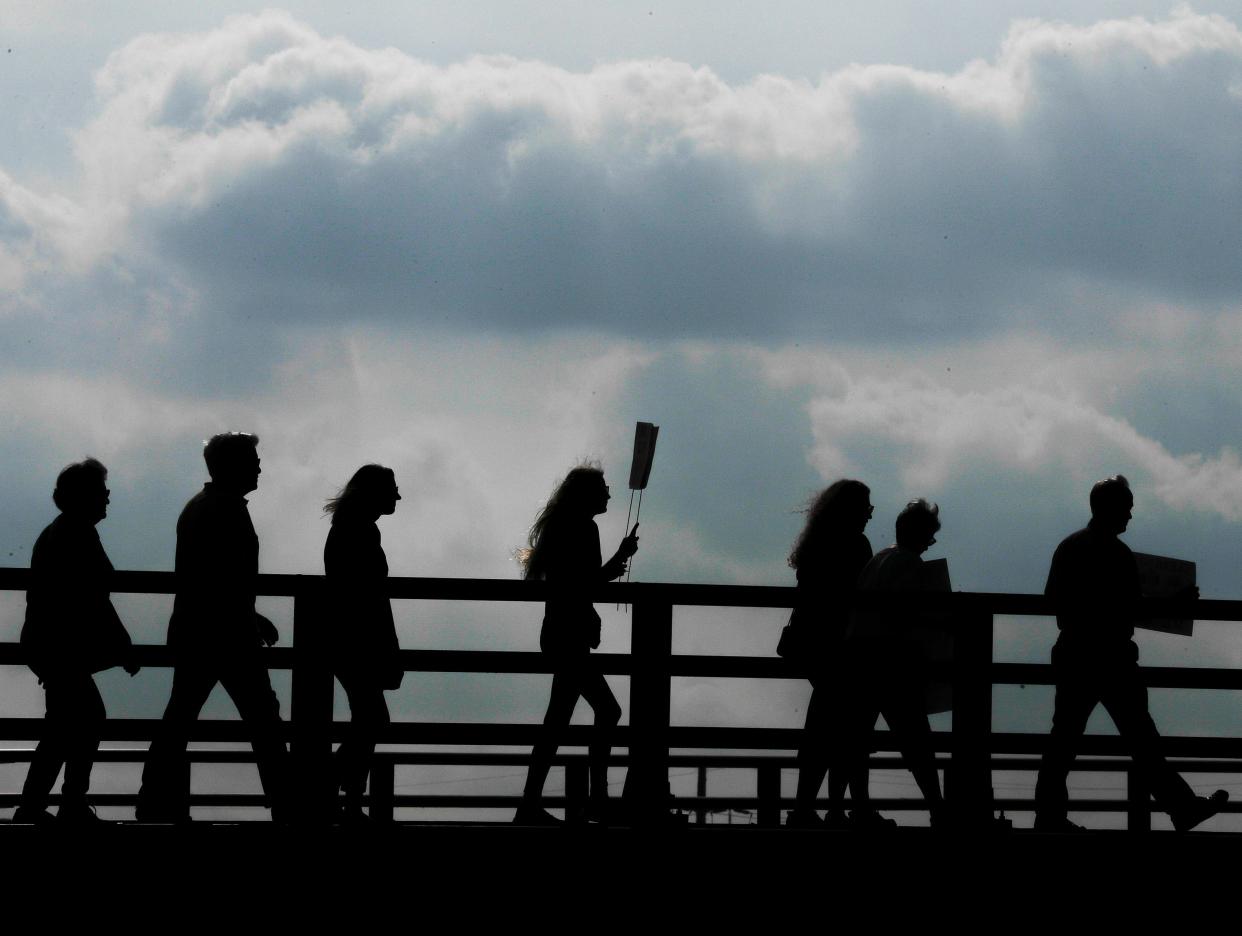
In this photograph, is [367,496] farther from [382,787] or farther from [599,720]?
[382,787]

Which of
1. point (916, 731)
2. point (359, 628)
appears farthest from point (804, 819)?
point (359, 628)

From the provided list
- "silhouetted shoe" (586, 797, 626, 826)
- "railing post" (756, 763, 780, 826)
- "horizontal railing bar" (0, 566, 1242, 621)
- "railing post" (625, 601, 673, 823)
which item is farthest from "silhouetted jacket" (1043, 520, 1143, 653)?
"railing post" (756, 763, 780, 826)

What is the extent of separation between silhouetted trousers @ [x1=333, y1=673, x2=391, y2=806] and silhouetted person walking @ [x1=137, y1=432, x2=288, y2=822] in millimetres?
275

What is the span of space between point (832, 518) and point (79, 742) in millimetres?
3864

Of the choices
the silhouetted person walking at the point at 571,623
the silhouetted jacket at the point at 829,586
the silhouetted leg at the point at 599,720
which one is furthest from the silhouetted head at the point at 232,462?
the silhouetted jacket at the point at 829,586

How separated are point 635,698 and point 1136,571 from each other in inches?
113

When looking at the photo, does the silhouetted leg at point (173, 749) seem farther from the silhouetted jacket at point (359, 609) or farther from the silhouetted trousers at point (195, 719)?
the silhouetted jacket at point (359, 609)

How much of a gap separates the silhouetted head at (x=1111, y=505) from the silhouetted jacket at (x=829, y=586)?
129 cm

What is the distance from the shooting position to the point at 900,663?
8461 millimetres

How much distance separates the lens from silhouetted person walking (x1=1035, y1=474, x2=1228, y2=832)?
8.74 meters

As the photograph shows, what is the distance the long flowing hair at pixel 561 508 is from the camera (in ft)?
27.6

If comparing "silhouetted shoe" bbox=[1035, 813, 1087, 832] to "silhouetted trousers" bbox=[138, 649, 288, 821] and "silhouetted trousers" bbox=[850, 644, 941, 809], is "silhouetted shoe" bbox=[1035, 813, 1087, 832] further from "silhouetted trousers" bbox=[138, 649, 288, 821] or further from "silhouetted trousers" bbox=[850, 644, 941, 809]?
"silhouetted trousers" bbox=[138, 649, 288, 821]

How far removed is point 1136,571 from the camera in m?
8.95

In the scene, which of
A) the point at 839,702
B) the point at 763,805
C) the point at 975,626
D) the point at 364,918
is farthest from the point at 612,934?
the point at 763,805
